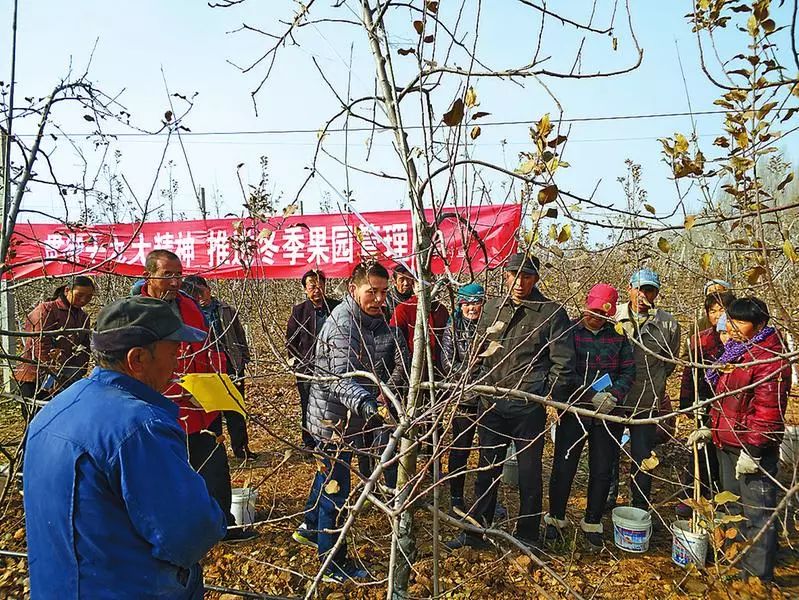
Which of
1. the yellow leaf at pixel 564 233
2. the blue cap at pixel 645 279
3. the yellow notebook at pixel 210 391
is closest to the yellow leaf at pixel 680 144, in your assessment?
the yellow leaf at pixel 564 233

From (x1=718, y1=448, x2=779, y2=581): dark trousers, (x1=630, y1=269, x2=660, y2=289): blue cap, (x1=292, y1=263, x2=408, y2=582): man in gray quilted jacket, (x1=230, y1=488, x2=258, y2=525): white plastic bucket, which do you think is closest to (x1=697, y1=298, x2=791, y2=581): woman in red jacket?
(x1=718, y1=448, x2=779, y2=581): dark trousers

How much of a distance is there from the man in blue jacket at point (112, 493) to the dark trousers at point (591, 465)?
9.78 feet

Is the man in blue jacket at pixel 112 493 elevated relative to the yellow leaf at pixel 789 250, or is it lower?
lower

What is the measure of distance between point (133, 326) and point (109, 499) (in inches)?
18.8

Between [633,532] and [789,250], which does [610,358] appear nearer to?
[633,532]

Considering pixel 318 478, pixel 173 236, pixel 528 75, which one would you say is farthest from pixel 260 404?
pixel 528 75

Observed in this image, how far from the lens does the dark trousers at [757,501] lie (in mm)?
3277

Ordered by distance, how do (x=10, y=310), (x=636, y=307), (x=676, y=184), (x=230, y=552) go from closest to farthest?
(x=676, y=184), (x=230, y=552), (x=636, y=307), (x=10, y=310)

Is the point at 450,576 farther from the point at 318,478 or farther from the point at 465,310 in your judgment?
the point at 465,310

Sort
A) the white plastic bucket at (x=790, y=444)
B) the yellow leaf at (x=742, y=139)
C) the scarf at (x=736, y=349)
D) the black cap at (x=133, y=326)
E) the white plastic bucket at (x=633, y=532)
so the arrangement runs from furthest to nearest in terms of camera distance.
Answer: the white plastic bucket at (x=633, y=532) < the scarf at (x=736, y=349) < the white plastic bucket at (x=790, y=444) < the yellow leaf at (x=742, y=139) < the black cap at (x=133, y=326)

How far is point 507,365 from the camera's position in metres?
3.68

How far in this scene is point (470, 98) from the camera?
1479mm

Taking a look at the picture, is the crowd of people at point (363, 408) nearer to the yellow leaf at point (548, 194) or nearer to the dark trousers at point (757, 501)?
the dark trousers at point (757, 501)

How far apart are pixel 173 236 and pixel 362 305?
5.80 m
